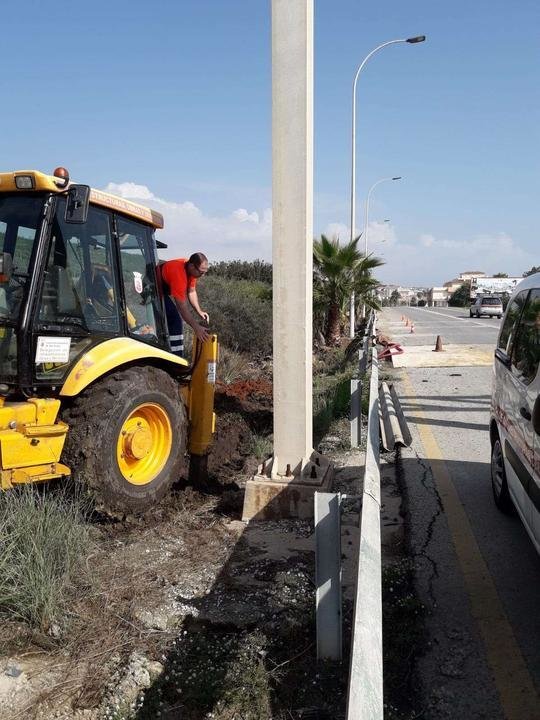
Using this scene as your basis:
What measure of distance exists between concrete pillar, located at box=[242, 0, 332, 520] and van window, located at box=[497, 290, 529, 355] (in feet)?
5.44

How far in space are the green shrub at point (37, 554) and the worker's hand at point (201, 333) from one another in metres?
2.15

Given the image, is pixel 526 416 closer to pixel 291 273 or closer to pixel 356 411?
pixel 291 273

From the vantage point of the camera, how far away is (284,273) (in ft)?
17.2

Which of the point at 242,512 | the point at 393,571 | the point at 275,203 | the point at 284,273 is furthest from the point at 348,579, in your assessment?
the point at 275,203

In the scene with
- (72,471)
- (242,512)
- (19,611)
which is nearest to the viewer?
(19,611)

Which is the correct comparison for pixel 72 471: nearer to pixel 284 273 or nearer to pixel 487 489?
pixel 284 273

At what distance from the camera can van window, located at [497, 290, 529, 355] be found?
526 cm

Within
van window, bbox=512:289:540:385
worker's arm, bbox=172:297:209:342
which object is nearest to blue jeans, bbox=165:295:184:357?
worker's arm, bbox=172:297:209:342

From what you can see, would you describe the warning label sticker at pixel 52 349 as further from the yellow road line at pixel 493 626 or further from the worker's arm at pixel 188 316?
the yellow road line at pixel 493 626

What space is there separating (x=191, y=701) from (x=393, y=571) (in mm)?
1679

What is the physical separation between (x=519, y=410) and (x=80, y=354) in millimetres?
3155

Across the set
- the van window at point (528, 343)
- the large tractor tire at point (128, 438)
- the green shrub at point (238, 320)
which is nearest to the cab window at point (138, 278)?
the large tractor tire at point (128, 438)

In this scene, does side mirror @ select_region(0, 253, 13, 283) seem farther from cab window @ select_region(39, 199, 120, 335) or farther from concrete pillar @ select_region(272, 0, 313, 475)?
concrete pillar @ select_region(272, 0, 313, 475)

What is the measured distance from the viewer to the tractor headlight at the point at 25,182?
179 inches
